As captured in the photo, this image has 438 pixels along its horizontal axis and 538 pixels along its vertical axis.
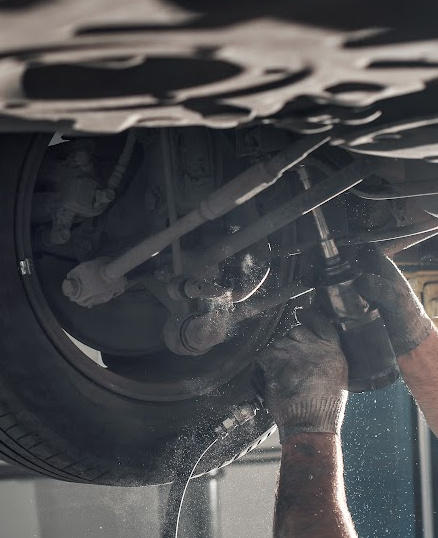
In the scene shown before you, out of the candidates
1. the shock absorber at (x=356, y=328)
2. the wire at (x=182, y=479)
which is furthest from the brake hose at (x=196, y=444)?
the shock absorber at (x=356, y=328)

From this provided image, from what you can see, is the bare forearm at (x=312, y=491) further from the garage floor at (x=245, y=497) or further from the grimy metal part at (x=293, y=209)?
the garage floor at (x=245, y=497)

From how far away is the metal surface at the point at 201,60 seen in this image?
61 cm

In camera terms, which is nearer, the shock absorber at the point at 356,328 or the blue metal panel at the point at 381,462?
the shock absorber at the point at 356,328

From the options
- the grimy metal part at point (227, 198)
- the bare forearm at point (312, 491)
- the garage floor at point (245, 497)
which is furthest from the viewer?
the garage floor at point (245, 497)

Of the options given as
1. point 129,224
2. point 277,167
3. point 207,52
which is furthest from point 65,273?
point 207,52

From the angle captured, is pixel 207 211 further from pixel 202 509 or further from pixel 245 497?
pixel 245 497

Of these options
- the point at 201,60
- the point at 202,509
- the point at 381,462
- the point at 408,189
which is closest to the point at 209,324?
the point at 408,189

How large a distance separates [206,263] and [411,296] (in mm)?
501

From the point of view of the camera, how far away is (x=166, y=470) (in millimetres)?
1590

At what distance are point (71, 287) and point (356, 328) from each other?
1.89ft

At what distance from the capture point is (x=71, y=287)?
1.42 m

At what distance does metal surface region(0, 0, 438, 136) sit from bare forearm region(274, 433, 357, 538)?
90 centimetres

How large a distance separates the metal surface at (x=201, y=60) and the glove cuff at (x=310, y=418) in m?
0.88

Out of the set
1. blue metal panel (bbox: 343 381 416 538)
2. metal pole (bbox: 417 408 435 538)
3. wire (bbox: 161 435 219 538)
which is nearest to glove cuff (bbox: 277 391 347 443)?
wire (bbox: 161 435 219 538)
